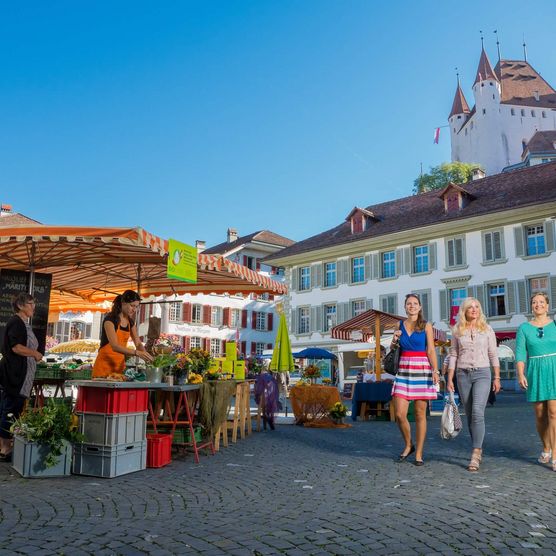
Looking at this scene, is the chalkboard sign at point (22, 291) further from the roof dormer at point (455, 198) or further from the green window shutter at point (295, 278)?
the green window shutter at point (295, 278)

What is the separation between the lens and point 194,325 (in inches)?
1730

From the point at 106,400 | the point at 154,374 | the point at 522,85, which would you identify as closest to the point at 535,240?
the point at 154,374

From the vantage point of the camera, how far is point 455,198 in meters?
32.5

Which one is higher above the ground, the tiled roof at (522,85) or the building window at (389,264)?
the tiled roof at (522,85)

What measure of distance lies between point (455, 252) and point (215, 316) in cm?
1990

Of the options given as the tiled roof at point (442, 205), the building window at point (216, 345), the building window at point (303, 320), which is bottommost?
the building window at point (216, 345)

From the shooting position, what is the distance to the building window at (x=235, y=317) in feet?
151

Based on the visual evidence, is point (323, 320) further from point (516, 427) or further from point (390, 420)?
point (516, 427)

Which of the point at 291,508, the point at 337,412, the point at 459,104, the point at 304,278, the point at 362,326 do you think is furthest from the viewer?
the point at 459,104

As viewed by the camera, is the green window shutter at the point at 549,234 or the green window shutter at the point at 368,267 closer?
the green window shutter at the point at 549,234

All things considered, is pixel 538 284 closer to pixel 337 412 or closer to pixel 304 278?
pixel 304 278

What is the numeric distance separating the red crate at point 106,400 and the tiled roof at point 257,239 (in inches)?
1594

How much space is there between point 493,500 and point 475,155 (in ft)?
313

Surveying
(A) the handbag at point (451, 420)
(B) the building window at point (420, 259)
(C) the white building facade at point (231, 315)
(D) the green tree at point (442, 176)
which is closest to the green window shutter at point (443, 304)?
(B) the building window at point (420, 259)
